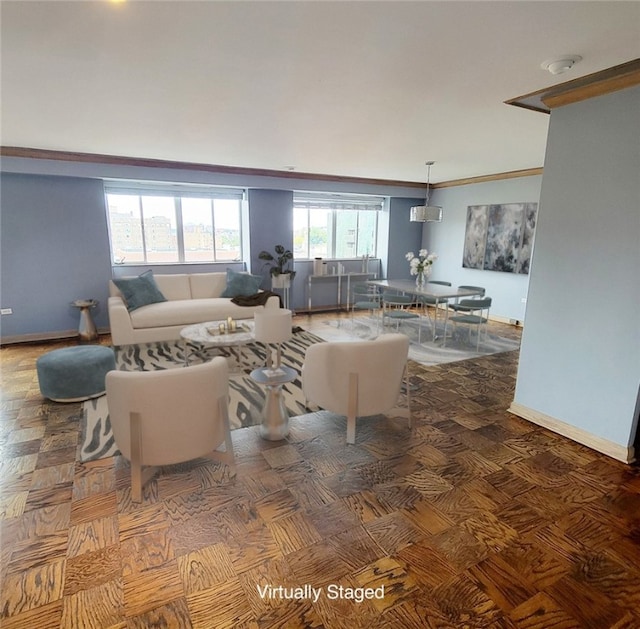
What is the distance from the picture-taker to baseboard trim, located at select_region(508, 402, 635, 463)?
2539mm

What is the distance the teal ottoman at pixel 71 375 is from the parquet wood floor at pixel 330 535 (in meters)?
0.43

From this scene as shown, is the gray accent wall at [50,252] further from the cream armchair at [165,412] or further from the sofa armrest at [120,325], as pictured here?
the cream armchair at [165,412]

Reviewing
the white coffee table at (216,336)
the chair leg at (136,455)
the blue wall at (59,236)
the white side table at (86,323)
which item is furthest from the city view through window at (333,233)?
the chair leg at (136,455)

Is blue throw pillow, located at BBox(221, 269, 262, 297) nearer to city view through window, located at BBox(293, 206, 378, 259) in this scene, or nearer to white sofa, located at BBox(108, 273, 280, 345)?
white sofa, located at BBox(108, 273, 280, 345)

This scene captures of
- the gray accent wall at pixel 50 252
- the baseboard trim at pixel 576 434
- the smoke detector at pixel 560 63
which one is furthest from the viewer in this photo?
the gray accent wall at pixel 50 252

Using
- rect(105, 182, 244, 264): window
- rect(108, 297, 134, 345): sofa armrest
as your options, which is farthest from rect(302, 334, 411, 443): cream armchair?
rect(105, 182, 244, 264): window

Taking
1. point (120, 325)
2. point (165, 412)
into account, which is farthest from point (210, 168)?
point (165, 412)

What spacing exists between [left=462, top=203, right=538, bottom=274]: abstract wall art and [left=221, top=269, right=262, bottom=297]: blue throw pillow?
4.03m

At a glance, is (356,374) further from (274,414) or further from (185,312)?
(185,312)

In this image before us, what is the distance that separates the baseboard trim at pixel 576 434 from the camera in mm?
2539

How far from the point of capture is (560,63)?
2.13 m

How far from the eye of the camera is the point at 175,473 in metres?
2.35

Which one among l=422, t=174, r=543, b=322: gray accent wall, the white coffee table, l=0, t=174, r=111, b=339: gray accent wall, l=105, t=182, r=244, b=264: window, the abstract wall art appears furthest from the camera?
l=422, t=174, r=543, b=322: gray accent wall

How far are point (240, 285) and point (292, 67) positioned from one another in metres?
3.97
